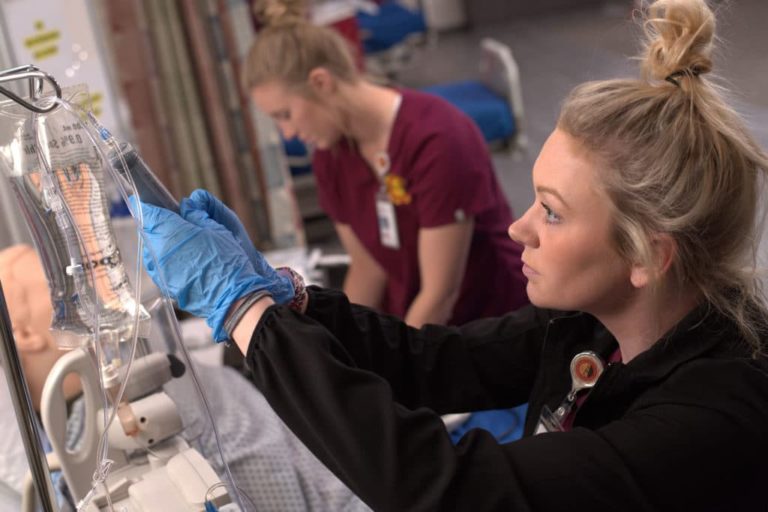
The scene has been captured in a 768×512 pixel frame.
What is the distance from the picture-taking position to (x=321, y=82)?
2139 mm

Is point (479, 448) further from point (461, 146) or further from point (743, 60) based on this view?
point (743, 60)

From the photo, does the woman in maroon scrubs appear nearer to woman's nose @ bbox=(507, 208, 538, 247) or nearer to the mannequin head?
the mannequin head

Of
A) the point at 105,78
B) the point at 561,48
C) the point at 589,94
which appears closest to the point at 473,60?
the point at 561,48

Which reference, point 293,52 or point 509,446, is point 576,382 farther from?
point 293,52

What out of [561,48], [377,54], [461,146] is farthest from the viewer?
[561,48]

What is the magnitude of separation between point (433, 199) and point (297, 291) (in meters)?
0.89

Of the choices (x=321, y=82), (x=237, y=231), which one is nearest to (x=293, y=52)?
(x=321, y=82)

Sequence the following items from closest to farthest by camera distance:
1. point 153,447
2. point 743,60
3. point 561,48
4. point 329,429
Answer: point 329,429 → point 153,447 → point 743,60 → point 561,48

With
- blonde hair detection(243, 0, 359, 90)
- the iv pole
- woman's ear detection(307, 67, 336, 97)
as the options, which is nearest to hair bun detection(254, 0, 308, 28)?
blonde hair detection(243, 0, 359, 90)

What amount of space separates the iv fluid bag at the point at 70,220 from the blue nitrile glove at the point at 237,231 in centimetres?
13

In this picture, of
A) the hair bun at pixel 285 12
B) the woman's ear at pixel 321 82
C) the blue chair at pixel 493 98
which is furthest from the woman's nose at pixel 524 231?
the blue chair at pixel 493 98

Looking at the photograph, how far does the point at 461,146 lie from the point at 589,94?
910mm

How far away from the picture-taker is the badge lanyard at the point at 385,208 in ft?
7.24

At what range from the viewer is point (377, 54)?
7.13 metres
